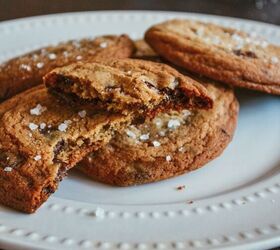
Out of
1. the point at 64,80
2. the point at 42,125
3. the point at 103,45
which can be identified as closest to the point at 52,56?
the point at 103,45

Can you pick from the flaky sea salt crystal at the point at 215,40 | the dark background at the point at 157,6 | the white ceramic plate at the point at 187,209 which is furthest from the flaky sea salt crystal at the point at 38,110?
the dark background at the point at 157,6

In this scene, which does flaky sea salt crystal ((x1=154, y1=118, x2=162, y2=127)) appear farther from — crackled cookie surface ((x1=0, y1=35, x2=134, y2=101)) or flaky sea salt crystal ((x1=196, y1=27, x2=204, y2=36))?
flaky sea salt crystal ((x1=196, y1=27, x2=204, y2=36))

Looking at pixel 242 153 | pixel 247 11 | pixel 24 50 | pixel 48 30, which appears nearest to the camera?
pixel 242 153

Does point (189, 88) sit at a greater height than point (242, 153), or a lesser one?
greater

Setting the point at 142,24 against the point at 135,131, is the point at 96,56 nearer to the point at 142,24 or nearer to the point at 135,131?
the point at 135,131

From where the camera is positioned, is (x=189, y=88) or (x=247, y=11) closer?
(x=189, y=88)

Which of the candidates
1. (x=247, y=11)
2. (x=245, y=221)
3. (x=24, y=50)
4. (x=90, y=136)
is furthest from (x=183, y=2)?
(x=245, y=221)

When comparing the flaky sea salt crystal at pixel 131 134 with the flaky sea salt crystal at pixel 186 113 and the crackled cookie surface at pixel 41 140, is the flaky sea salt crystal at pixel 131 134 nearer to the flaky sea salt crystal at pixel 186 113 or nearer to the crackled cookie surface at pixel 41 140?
the crackled cookie surface at pixel 41 140
